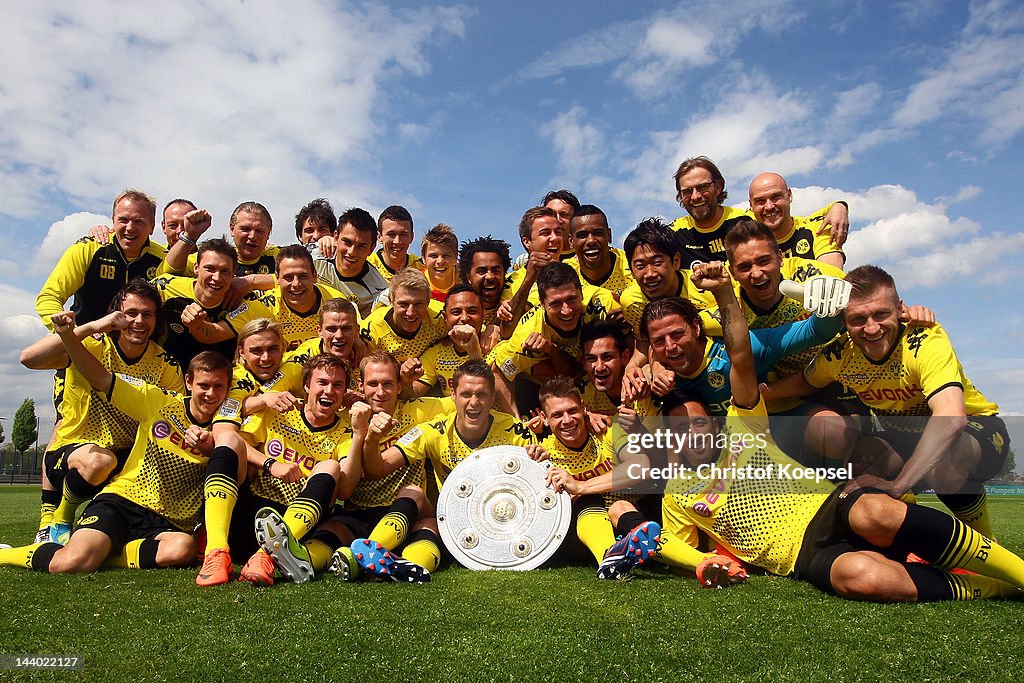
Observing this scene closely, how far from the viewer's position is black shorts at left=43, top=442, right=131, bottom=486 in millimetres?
5688

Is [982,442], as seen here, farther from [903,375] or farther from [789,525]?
[789,525]

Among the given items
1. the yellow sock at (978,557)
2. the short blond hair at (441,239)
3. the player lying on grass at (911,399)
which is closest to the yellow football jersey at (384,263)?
the short blond hair at (441,239)

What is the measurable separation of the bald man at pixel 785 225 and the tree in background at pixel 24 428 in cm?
7239

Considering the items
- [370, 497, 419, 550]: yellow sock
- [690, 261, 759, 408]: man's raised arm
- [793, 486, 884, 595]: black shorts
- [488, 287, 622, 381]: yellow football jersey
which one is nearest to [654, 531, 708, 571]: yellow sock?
[793, 486, 884, 595]: black shorts

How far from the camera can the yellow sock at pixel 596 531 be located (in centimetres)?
445

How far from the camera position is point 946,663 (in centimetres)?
254

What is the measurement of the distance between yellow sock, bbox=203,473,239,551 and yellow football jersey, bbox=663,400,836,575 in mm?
2840

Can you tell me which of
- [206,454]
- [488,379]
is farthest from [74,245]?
[488,379]

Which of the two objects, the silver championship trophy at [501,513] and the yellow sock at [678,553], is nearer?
the yellow sock at [678,553]

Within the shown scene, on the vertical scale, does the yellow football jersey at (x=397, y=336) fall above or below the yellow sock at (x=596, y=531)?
above

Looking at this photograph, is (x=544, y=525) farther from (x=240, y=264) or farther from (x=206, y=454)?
(x=240, y=264)

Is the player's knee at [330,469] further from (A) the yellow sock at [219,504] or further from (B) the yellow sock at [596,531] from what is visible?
(B) the yellow sock at [596,531]

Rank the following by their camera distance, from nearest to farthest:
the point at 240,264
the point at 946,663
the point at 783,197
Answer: the point at 946,663 < the point at 783,197 < the point at 240,264

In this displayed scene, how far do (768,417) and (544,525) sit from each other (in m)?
1.62
